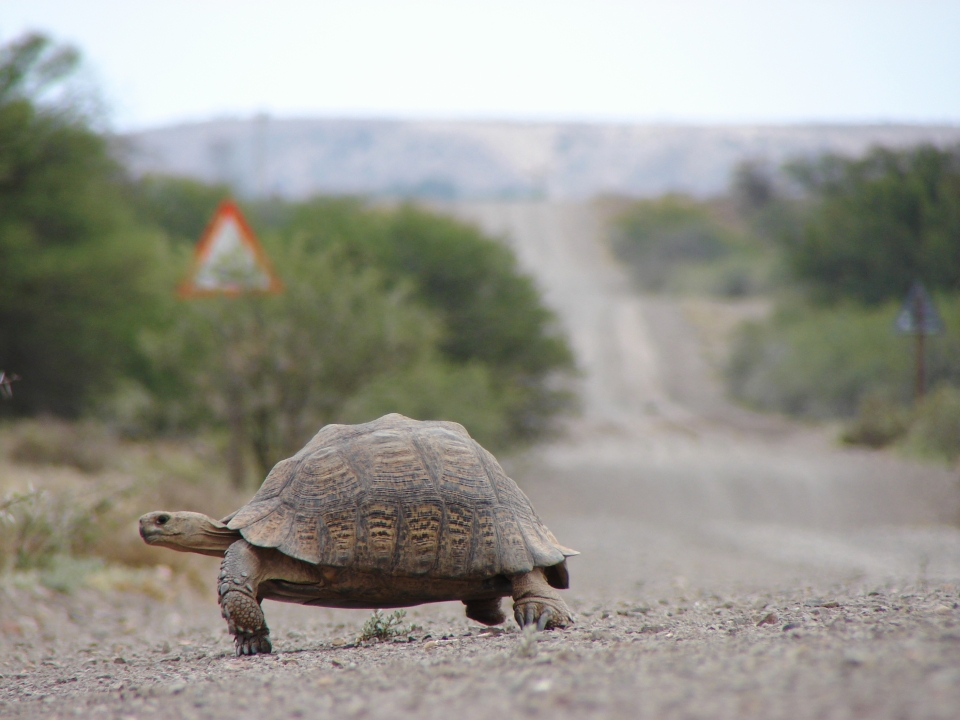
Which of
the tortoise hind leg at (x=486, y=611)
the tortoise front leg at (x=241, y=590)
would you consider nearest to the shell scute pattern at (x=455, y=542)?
the tortoise hind leg at (x=486, y=611)

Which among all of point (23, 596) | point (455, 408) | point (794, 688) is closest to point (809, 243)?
point (455, 408)

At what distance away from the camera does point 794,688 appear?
10.2 ft

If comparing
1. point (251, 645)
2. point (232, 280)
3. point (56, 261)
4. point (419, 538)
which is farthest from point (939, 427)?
point (56, 261)

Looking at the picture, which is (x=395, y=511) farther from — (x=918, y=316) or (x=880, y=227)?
(x=880, y=227)

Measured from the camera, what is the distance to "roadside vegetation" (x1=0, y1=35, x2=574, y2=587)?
12.5m

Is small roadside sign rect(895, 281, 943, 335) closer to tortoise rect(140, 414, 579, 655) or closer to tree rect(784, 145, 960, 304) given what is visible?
tree rect(784, 145, 960, 304)

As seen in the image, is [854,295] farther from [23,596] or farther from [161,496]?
[23,596]

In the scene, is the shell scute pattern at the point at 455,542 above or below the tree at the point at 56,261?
below

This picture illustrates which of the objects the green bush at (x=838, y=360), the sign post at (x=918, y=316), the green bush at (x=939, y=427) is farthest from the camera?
the green bush at (x=838, y=360)

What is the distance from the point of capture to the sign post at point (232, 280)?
43.1 feet

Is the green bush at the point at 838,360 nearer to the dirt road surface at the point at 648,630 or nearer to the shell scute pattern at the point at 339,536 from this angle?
the dirt road surface at the point at 648,630

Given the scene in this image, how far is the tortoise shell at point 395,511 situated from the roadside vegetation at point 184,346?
335 cm

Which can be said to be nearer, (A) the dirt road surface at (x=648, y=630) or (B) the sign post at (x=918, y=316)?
(A) the dirt road surface at (x=648, y=630)

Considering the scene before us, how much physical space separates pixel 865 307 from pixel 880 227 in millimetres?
2962
